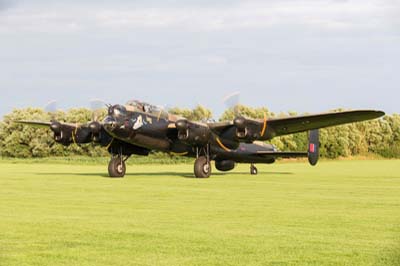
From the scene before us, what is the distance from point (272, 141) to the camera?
3135 inches

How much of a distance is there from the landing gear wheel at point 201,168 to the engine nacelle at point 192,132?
0.92 m

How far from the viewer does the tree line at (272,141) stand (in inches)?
3170

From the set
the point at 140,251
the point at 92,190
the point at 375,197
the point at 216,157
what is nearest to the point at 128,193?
the point at 92,190

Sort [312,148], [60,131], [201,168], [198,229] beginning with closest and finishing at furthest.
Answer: [198,229] < [201,168] < [60,131] < [312,148]

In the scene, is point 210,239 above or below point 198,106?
below

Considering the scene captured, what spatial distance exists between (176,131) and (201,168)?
7.25 feet

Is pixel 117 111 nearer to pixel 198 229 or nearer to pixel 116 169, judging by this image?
pixel 116 169

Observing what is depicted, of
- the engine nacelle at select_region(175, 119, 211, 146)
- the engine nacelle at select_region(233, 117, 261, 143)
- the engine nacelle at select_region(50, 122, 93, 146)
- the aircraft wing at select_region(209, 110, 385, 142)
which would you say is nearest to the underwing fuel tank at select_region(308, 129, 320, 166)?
the aircraft wing at select_region(209, 110, 385, 142)

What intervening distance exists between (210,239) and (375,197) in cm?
1072

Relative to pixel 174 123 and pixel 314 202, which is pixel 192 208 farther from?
pixel 174 123

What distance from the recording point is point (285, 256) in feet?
→ 30.8

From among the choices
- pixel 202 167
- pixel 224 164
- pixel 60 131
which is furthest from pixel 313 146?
pixel 60 131

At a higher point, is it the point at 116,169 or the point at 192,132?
the point at 192,132

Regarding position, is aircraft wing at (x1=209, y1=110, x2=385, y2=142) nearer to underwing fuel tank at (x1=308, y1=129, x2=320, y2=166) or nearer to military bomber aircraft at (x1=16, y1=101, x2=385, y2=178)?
military bomber aircraft at (x1=16, y1=101, x2=385, y2=178)
